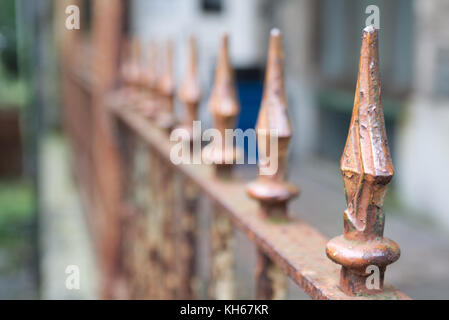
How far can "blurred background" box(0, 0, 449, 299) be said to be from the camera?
3773 mm

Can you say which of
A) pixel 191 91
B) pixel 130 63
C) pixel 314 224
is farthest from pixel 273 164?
pixel 314 224

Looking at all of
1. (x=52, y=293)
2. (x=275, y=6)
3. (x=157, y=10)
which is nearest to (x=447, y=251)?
(x=52, y=293)

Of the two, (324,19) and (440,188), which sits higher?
(324,19)

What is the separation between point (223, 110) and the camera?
1198 mm

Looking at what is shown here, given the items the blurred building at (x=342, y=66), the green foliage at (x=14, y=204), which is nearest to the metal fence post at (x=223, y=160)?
the blurred building at (x=342, y=66)

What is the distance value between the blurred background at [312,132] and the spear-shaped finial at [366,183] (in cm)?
91

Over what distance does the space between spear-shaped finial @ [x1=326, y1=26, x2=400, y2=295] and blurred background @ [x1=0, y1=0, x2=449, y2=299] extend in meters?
0.91

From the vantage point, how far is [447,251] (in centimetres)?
351

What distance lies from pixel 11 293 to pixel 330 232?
258 centimetres

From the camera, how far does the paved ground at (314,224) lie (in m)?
2.50

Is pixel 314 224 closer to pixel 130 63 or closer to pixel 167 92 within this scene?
pixel 130 63

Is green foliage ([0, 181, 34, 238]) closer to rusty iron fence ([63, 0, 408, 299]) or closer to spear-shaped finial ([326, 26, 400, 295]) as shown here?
rusty iron fence ([63, 0, 408, 299])

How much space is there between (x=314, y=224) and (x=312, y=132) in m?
3.72
